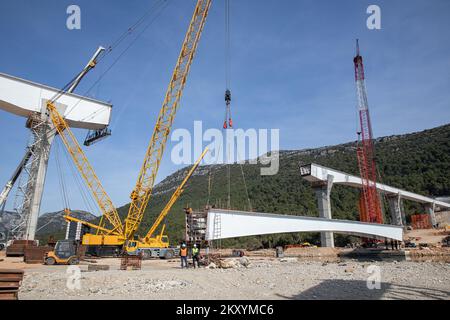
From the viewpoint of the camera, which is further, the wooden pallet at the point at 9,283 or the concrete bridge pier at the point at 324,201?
the concrete bridge pier at the point at 324,201

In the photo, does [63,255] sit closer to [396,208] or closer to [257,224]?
[257,224]

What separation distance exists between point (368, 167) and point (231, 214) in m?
45.7

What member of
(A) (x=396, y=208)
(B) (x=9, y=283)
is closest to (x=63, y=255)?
(B) (x=9, y=283)

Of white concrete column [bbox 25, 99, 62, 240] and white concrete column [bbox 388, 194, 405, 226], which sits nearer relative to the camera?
white concrete column [bbox 25, 99, 62, 240]

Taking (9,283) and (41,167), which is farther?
(41,167)

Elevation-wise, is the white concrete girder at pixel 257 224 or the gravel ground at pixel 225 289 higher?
the white concrete girder at pixel 257 224

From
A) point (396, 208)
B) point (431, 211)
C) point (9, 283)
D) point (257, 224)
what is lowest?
point (9, 283)

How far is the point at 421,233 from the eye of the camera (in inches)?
2256

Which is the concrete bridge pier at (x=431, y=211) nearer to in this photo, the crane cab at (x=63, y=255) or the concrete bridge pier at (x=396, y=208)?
the concrete bridge pier at (x=396, y=208)

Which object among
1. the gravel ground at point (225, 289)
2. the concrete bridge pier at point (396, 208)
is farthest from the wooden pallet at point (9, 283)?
the concrete bridge pier at point (396, 208)

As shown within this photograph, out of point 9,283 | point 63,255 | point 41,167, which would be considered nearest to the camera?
point 9,283

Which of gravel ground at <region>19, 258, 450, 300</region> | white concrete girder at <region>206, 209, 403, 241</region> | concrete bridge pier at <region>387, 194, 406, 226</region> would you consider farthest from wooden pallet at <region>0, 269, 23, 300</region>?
concrete bridge pier at <region>387, 194, 406, 226</region>

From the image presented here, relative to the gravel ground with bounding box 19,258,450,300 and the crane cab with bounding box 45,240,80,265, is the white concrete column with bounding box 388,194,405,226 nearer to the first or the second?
the gravel ground with bounding box 19,258,450,300
